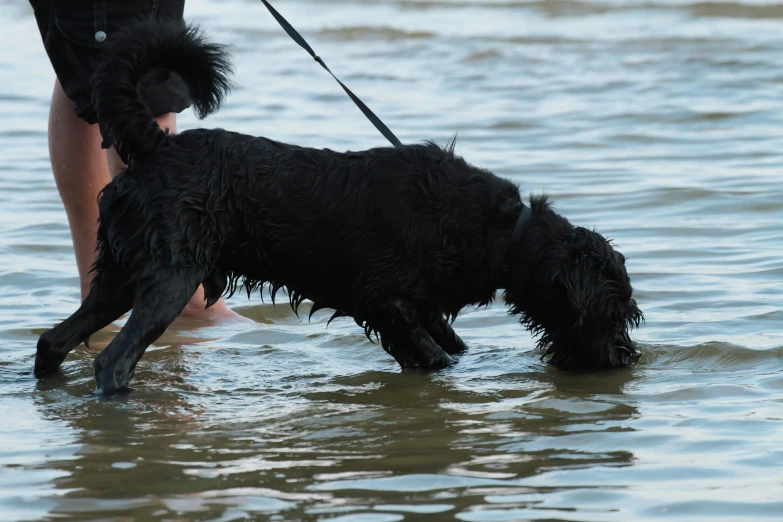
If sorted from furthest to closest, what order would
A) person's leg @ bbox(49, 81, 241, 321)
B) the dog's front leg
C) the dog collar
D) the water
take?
1. person's leg @ bbox(49, 81, 241, 321)
2. the dog's front leg
3. the dog collar
4. the water

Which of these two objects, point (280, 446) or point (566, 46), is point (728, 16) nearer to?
point (566, 46)

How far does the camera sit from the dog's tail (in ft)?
14.4

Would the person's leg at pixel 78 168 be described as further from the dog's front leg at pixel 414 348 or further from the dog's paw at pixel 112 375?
the dog's front leg at pixel 414 348

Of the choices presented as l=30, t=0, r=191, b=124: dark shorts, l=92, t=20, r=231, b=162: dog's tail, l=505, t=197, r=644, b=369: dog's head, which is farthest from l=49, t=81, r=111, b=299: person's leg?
l=505, t=197, r=644, b=369: dog's head

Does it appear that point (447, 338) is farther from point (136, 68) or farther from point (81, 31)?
point (81, 31)

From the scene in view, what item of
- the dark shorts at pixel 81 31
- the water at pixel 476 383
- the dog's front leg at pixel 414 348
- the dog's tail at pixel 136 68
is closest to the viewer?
the water at pixel 476 383

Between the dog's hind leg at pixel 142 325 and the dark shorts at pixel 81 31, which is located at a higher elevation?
the dark shorts at pixel 81 31

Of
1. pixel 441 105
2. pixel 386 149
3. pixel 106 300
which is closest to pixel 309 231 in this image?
pixel 386 149

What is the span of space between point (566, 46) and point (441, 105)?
4411 mm

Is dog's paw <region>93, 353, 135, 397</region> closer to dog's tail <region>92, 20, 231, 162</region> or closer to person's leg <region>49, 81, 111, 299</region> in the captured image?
dog's tail <region>92, 20, 231, 162</region>

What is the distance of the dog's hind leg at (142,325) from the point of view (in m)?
4.40

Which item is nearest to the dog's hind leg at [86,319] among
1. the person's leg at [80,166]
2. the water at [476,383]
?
the water at [476,383]

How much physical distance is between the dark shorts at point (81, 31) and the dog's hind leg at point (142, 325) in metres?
1.07

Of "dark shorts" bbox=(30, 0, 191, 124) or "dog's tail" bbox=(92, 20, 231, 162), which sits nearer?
"dog's tail" bbox=(92, 20, 231, 162)
